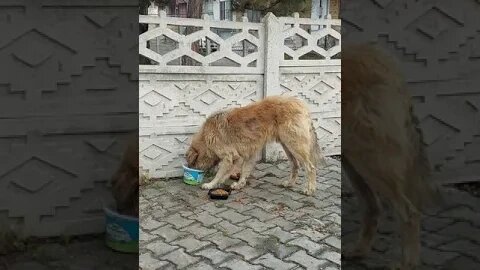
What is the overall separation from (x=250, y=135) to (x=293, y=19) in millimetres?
384

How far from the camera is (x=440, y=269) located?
94 cm

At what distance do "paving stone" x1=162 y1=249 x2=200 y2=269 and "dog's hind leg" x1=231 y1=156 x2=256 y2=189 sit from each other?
25cm

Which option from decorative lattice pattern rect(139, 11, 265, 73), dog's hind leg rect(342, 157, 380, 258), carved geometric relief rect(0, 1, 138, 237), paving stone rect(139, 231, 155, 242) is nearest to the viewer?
carved geometric relief rect(0, 1, 138, 237)

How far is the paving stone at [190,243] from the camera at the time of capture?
1.33m

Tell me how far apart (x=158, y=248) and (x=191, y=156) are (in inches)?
11.2

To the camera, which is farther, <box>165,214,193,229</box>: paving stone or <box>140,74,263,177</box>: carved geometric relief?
<box>165,214,193,229</box>: paving stone

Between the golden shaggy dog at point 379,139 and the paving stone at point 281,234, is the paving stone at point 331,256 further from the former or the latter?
the golden shaggy dog at point 379,139

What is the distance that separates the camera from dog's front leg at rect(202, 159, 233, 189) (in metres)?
1.39

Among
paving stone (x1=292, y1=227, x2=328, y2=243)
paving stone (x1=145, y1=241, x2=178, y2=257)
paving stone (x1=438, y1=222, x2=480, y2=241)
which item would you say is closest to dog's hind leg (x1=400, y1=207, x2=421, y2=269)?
paving stone (x1=438, y1=222, x2=480, y2=241)

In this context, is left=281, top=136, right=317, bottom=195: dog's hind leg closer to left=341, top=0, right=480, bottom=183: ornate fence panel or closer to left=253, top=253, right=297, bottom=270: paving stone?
left=253, top=253, right=297, bottom=270: paving stone

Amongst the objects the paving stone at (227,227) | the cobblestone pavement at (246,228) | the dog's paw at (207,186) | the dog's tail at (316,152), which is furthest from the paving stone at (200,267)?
the dog's tail at (316,152)

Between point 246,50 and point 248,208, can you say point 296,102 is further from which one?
point 248,208

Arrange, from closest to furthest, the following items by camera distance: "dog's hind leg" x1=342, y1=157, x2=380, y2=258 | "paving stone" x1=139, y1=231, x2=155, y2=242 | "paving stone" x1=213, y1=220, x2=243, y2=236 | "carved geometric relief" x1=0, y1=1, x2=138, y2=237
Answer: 1. "carved geometric relief" x1=0, y1=1, x2=138, y2=237
2. "dog's hind leg" x1=342, y1=157, x2=380, y2=258
3. "paving stone" x1=139, y1=231, x2=155, y2=242
4. "paving stone" x1=213, y1=220, x2=243, y2=236

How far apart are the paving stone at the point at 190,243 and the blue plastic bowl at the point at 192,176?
0.54ft
